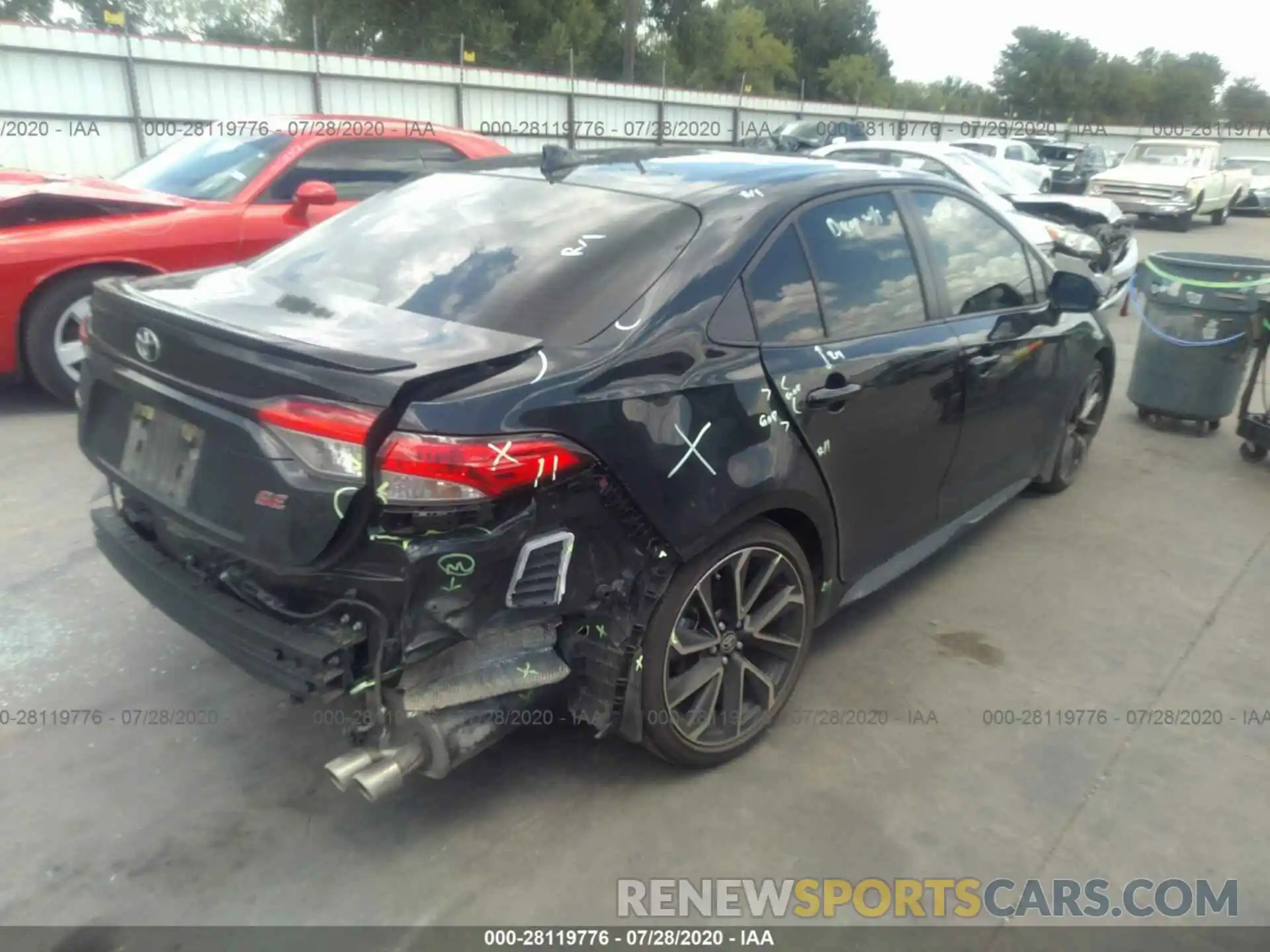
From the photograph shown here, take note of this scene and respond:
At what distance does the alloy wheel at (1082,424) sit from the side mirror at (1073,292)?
2.43 ft

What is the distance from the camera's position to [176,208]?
245 inches

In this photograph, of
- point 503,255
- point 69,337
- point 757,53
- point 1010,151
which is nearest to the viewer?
point 503,255

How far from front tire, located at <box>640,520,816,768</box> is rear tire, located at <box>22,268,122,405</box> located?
460cm

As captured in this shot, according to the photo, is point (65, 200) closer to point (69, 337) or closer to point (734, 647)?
point (69, 337)

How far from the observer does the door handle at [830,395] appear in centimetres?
300

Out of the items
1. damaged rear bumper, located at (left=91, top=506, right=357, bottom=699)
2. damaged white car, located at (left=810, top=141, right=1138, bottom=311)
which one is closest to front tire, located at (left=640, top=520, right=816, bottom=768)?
damaged rear bumper, located at (left=91, top=506, right=357, bottom=699)

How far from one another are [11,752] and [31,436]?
3.19 m

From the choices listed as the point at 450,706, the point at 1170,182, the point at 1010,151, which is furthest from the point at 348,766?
the point at 1170,182

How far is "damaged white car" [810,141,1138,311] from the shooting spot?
885cm

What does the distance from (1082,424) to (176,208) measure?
5516 mm

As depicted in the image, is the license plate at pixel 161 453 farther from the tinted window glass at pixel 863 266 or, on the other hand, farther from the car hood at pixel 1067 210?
the car hood at pixel 1067 210

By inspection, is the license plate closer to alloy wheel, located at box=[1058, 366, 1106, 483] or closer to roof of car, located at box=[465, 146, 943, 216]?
roof of car, located at box=[465, 146, 943, 216]

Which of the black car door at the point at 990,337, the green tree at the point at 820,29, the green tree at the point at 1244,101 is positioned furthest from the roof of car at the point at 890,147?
the green tree at the point at 1244,101
